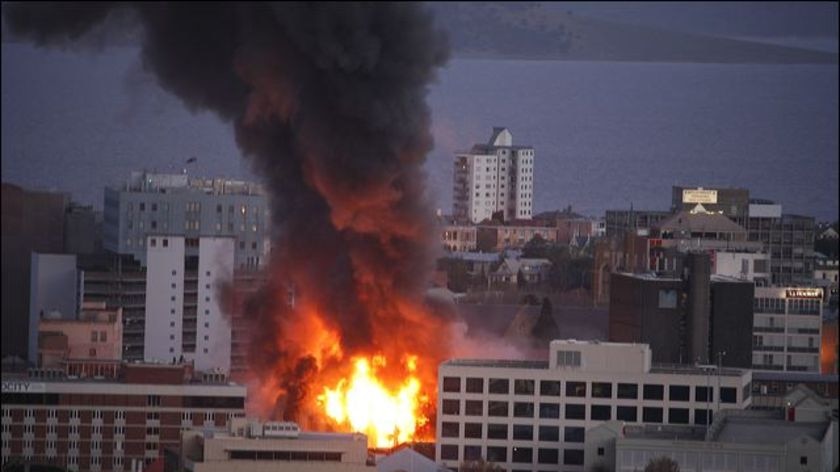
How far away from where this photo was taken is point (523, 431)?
46.1m

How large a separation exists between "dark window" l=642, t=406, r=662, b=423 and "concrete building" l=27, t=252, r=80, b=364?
1706cm

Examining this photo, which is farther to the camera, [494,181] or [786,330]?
[494,181]

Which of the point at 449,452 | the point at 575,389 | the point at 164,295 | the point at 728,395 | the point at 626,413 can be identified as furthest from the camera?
the point at 164,295

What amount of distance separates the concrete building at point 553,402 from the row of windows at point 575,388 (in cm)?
1

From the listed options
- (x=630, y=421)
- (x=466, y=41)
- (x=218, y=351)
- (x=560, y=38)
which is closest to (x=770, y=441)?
(x=630, y=421)

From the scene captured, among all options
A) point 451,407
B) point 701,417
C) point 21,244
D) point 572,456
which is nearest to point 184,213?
point 21,244

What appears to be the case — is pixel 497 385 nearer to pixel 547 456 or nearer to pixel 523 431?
pixel 523 431

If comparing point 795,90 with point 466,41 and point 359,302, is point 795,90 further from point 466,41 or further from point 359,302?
point 359,302

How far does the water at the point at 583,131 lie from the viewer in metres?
77.8

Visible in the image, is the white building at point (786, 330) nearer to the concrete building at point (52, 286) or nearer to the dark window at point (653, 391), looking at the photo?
the concrete building at point (52, 286)

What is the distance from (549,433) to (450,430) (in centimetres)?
124

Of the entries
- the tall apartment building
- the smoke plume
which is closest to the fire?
the smoke plume

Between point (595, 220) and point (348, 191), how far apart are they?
128ft

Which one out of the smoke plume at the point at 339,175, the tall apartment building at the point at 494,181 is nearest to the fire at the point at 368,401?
the smoke plume at the point at 339,175
